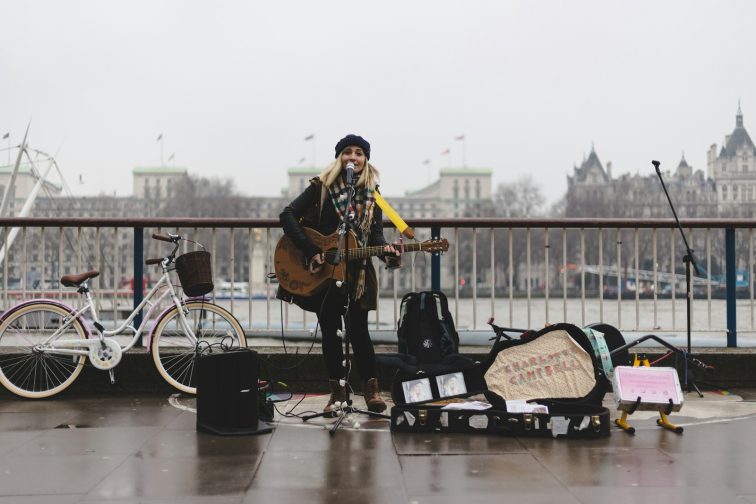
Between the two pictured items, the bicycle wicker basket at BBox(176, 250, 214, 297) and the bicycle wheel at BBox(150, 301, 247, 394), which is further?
the bicycle wheel at BBox(150, 301, 247, 394)

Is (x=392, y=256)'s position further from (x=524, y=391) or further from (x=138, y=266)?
(x=138, y=266)

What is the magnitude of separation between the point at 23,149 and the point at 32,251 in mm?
47832

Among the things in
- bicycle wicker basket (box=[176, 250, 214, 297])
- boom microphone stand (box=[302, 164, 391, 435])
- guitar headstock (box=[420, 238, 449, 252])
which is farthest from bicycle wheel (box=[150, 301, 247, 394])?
guitar headstock (box=[420, 238, 449, 252])

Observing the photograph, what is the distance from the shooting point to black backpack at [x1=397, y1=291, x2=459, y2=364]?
592 centimetres

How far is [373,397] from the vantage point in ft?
18.0

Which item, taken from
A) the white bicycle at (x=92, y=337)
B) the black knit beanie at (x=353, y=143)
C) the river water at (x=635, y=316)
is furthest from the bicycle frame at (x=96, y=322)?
the black knit beanie at (x=353, y=143)

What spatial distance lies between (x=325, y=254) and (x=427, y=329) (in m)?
1.14

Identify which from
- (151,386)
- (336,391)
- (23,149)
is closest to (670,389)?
(336,391)

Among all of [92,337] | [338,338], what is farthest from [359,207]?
[92,337]

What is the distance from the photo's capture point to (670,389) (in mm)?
4953

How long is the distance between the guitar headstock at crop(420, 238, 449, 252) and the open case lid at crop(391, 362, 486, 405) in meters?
0.85

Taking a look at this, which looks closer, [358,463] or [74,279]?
[358,463]

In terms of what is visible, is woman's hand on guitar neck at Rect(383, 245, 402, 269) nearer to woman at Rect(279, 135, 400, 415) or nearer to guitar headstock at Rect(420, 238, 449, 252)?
woman at Rect(279, 135, 400, 415)

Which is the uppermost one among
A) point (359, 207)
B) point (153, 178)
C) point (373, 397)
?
point (153, 178)
